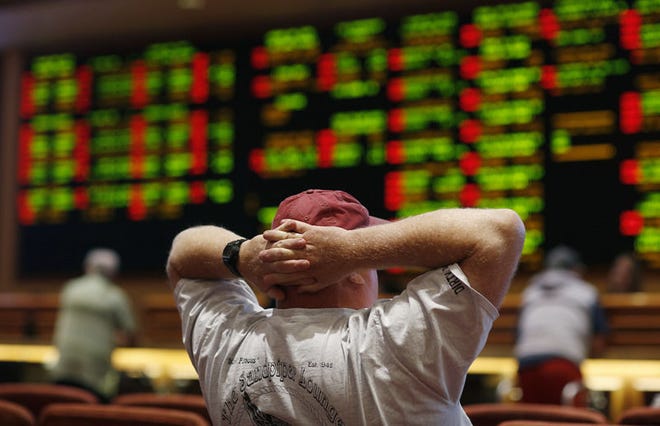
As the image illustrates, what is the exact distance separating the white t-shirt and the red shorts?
11.6 ft

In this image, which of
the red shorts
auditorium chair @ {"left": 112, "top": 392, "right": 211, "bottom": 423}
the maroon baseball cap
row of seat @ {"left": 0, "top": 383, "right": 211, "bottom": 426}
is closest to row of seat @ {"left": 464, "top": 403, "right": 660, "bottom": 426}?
row of seat @ {"left": 0, "top": 383, "right": 211, "bottom": 426}

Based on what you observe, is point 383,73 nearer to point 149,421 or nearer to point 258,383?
point 149,421

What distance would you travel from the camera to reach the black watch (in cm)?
157

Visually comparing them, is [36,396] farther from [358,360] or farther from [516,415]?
[358,360]

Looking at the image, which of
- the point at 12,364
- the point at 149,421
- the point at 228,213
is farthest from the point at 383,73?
the point at 149,421

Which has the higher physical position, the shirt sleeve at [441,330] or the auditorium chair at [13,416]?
the shirt sleeve at [441,330]

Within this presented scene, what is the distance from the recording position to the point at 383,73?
7.07 m

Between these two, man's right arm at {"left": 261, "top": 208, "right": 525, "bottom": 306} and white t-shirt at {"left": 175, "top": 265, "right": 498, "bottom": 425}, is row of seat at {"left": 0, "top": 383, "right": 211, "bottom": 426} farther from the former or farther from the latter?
man's right arm at {"left": 261, "top": 208, "right": 525, "bottom": 306}

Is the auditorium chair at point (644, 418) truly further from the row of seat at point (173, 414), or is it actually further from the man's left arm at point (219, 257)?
the man's left arm at point (219, 257)

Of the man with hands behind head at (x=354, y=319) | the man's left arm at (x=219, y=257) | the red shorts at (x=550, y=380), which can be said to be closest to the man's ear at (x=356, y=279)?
the man with hands behind head at (x=354, y=319)

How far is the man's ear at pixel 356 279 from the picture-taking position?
155 centimetres

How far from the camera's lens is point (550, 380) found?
4.82m

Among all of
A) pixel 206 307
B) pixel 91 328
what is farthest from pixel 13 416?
pixel 91 328

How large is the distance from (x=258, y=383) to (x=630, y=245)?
203 inches
